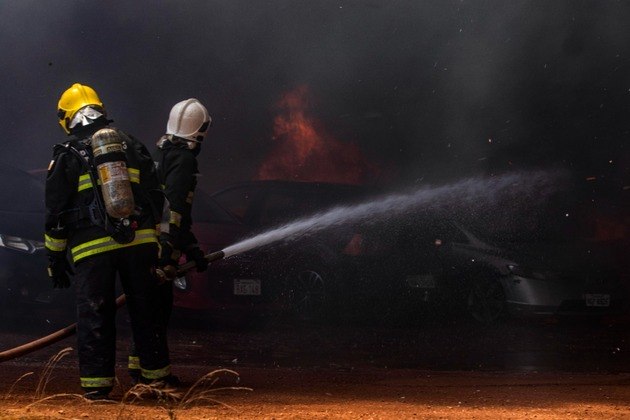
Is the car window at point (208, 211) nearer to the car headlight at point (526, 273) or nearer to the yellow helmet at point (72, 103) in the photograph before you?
the car headlight at point (526, 273)

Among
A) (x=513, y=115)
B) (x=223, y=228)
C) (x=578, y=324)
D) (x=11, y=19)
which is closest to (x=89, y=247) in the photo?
(x=223, y=228)

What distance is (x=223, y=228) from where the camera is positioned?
1033cm

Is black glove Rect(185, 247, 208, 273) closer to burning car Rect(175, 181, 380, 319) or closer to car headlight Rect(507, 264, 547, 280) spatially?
burning car Rect(175, 181, 380, 319)

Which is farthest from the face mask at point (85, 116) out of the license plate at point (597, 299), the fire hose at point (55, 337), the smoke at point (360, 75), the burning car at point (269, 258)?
→ the smoke at point (360, 75)

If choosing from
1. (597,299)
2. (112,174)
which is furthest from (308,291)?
(112,174)

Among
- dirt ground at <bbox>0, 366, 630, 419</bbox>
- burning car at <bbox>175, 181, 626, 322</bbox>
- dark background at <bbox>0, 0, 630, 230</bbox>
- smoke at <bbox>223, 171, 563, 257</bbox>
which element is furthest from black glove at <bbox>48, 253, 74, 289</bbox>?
dark background at <bbox>0, 0, 630, 230</bbox>

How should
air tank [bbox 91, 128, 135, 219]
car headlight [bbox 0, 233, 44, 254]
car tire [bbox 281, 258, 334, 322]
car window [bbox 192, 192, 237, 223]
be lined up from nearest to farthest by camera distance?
air tank [bbox 91, 128, 135, 219], car headlight [bbox 0, 233, 44, 254], car tire [bbox 281, 258, 334, 322], car window [bbox 192, 192, 237, 223]

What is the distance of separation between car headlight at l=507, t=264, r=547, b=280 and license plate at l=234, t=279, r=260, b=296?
285 cm

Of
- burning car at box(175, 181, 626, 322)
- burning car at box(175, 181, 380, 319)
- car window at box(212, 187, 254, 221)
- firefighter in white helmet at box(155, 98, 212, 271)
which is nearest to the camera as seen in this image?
firefighter in white helmet at box(155, 98, 212, 271)

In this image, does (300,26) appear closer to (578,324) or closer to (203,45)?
(203,45)

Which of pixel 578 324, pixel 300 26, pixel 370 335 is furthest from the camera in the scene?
pixel 300 26

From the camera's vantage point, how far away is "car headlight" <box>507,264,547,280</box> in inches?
424

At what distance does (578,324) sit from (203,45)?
26.9ft

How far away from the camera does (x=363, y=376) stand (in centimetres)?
733
